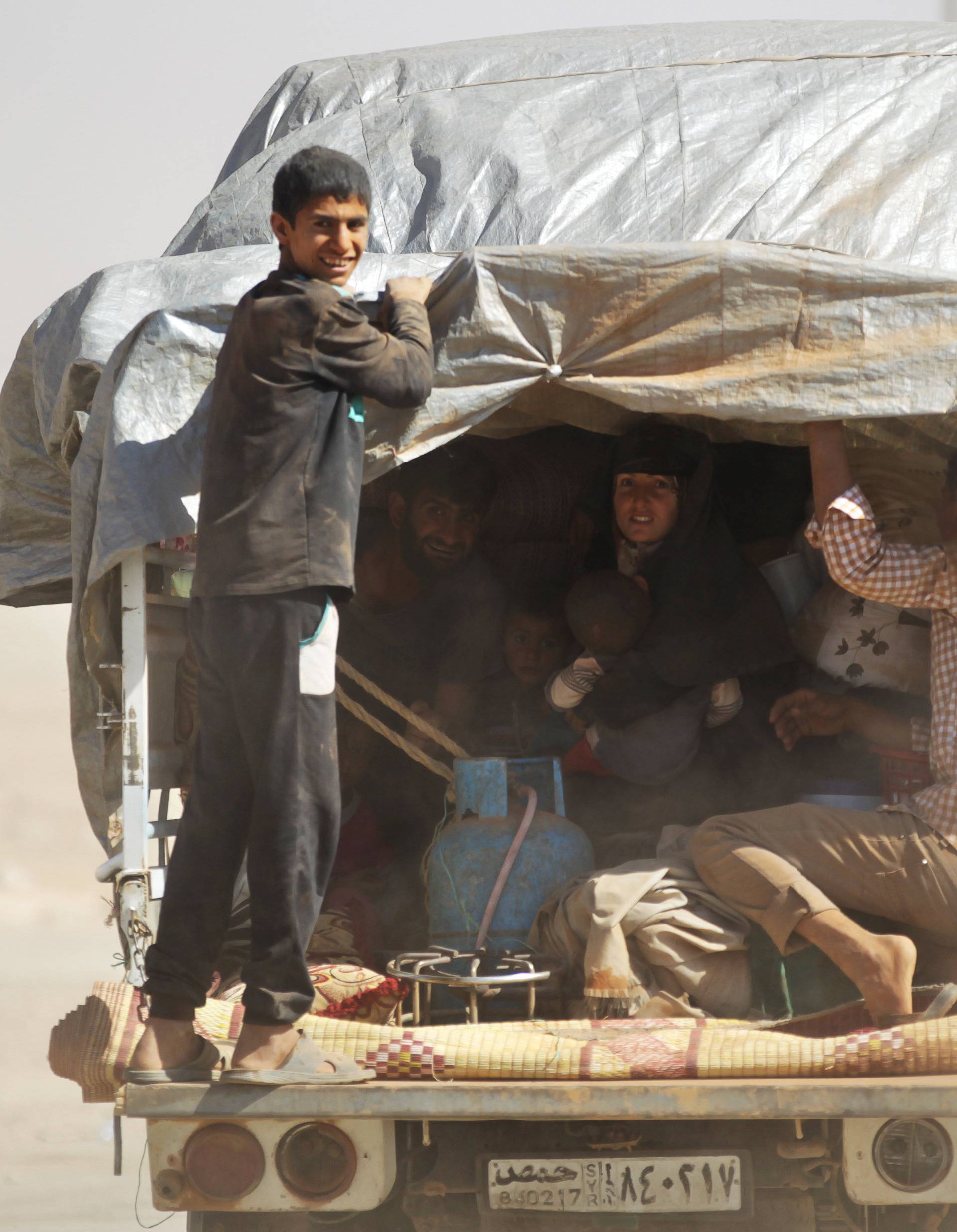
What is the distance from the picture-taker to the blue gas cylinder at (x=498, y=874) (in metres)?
3.37

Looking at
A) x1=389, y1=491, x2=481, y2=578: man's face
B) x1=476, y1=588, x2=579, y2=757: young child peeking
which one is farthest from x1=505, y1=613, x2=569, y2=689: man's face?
x1=389, y1=491, x2=481, y2=578: man's face

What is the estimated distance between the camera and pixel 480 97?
404 centimetres

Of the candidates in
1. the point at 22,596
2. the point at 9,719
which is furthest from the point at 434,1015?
the point at 9,719

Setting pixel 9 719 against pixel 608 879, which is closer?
pixel 608 879

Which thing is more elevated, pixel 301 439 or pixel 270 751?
pixel 301 439

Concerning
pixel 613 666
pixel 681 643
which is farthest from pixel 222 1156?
pixel 681 643

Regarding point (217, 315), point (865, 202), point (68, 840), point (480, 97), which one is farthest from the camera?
point (68, 840)

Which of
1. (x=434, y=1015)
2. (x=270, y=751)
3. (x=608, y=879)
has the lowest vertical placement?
(x=434, y=1015)

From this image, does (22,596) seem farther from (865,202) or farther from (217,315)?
(865,202)

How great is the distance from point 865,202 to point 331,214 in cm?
Answer: 152

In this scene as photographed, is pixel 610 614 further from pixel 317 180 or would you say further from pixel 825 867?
pixel 317 180

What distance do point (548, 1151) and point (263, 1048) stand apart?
24.9 inches

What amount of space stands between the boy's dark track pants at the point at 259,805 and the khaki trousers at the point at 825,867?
0.96 m

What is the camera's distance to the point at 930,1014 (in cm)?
278
